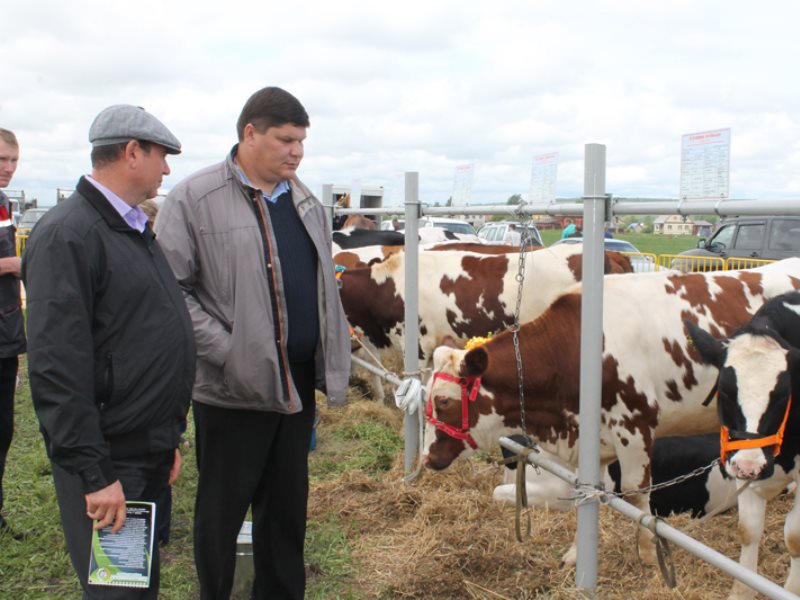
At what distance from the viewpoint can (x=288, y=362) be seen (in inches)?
114

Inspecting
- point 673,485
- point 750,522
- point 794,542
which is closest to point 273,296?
point 750,522

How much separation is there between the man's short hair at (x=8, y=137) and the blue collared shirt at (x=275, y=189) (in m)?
1.75

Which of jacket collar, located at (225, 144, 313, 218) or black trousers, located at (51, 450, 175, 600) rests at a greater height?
jacket collar, located at (225, 144, 313, 218)

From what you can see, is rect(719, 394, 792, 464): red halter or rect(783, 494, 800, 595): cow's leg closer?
rect(719, 394, 792, 464): red halter

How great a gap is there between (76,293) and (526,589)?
2.51 metres

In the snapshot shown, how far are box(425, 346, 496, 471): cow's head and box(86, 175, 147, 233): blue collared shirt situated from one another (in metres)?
2.10

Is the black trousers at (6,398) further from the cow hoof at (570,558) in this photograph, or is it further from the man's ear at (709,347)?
the man's ear at (709,347)

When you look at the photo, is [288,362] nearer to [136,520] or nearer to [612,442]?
[136,520]

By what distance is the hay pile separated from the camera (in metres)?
3.51

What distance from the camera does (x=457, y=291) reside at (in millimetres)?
6957

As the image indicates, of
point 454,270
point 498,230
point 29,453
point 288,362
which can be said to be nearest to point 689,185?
point 288,362

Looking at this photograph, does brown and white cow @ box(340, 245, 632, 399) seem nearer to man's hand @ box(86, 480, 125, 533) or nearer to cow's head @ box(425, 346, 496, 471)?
cow's head @ box(425, 346, 496, 471)

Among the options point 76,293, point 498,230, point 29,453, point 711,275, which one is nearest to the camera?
point 76,293

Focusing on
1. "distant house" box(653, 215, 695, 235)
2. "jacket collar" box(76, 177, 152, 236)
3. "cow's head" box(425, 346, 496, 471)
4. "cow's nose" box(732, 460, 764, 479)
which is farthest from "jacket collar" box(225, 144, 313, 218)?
"distant house" box(653, 215, 695, 235)
